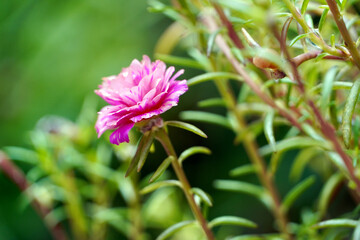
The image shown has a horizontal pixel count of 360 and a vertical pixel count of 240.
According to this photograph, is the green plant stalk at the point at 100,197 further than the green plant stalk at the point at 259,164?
Yes

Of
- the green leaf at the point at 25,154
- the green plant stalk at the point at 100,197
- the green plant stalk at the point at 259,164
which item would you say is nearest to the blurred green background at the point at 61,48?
the green leaf at the point at 25,154

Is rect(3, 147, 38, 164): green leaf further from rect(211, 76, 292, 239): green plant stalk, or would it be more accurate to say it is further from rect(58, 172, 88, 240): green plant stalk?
rect(211, 76, 292, 239): green plant stalk

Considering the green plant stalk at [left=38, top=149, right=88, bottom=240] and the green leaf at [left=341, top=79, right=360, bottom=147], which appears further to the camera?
the green plant stalk at [left=38, top=149, right=88, bottom=240]

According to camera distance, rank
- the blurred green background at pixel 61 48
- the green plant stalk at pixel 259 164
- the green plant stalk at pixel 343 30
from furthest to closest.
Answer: the blurred green background at pixel 61 48 < the green plant stalk at pixel 259 164 < the green plant stalk at pixel 343 30

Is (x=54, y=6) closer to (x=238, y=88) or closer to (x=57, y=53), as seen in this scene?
(x=57, y=53)

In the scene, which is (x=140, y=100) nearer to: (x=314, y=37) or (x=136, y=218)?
(x=314, y=37)

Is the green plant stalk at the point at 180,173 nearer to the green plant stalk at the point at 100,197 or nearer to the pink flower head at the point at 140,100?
the pink flower head at the point at 140,100

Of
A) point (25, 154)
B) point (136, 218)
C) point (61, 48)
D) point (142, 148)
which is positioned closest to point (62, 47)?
point (61, 48)

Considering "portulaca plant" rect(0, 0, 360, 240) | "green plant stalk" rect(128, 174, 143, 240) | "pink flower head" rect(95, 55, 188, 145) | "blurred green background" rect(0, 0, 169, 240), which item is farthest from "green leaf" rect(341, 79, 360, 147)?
"blurred green background" rect(0, 0, 169, 240)

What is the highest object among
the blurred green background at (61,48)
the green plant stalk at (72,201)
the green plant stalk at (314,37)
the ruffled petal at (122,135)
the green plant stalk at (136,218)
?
the blurred green background at (61,48)
